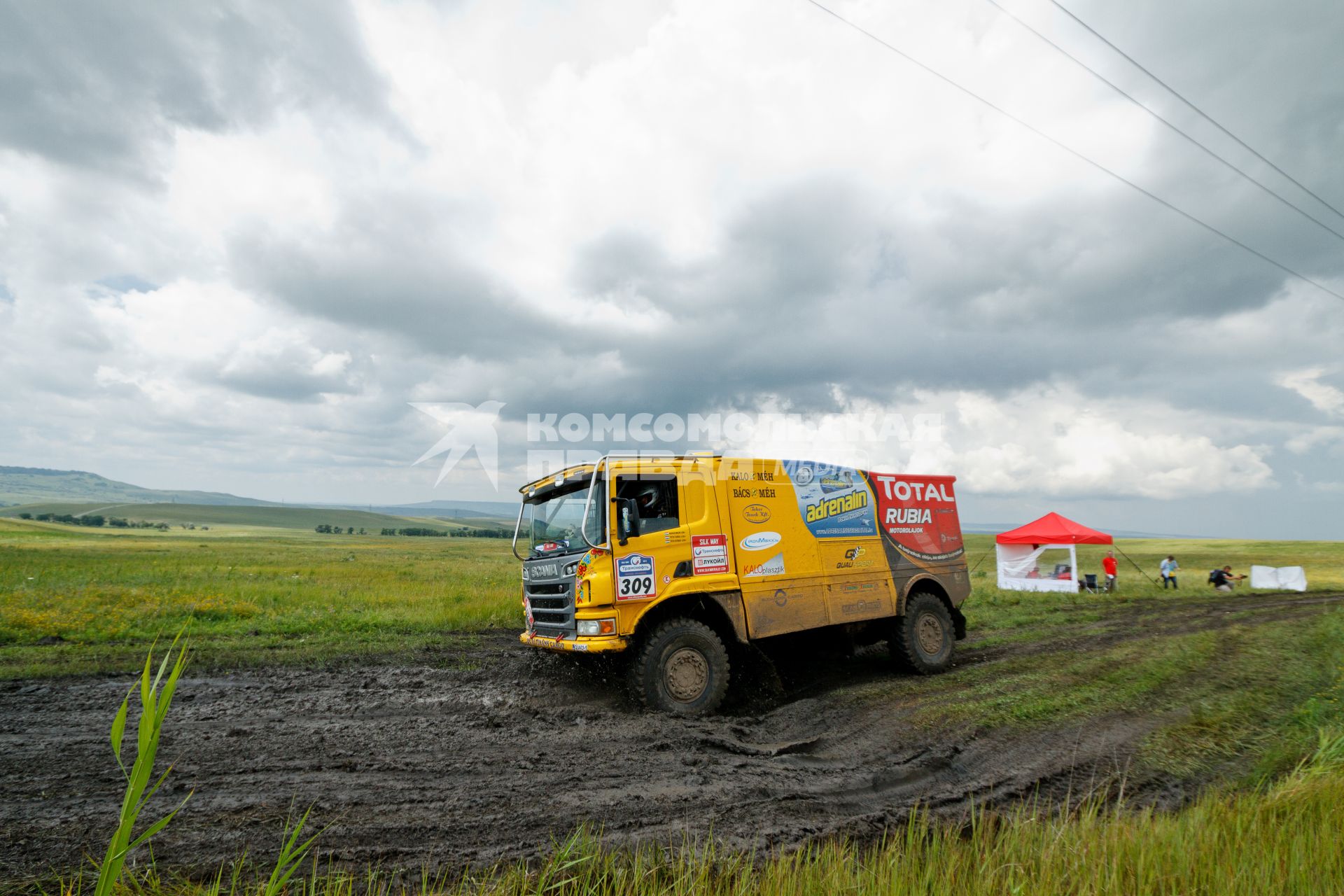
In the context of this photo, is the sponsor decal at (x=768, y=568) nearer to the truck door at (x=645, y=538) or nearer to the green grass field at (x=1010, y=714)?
the truck door at (x=645, y=538)

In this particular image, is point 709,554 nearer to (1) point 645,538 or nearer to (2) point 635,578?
(1) point 645,538

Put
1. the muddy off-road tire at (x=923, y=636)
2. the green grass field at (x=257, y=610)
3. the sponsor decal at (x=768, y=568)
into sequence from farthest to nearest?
the green grass field at (x=257, y=610), the muddy off-road tire at (x=923, y=636), the sponsor decal at (x=768, y=568)

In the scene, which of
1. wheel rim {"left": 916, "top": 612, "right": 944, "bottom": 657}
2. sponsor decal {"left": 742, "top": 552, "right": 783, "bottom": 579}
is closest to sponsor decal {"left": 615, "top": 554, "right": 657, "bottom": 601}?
sponsor decal {"left": 742, "top": 552, "right": 783, "bottom": 579}

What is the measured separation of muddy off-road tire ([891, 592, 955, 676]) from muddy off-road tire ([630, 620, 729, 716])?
10.1 ft

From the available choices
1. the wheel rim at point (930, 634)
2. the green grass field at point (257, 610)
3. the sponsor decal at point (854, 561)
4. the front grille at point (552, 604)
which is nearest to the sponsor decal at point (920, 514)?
the sponsor decal at point (854, 561)

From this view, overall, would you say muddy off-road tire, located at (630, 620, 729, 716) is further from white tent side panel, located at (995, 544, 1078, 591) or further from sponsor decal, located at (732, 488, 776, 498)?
white tent side panel, located at (995, 544, 1078, 591)

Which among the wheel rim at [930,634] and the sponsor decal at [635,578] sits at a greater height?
the sponsor decal at [635,578]

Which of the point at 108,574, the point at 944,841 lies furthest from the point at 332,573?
the point at 944,841

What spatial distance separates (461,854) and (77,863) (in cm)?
231

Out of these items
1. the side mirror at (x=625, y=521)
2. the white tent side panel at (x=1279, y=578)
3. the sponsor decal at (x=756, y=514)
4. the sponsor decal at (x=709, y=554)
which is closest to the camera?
the side mirror at (x=625, y=521)

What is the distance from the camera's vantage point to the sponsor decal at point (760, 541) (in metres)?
8.62

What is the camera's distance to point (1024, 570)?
82.5ft

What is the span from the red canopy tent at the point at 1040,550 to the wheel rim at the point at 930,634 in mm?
16048

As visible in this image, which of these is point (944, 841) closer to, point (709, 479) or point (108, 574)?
point (709, 479)
